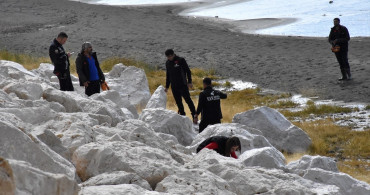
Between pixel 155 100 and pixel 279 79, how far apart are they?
34.7 feet

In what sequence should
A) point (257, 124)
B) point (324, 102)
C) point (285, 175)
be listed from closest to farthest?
point (285, 175)
point (257, 124)
point (324, 102)

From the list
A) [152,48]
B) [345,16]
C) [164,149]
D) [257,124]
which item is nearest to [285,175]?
[164,149]

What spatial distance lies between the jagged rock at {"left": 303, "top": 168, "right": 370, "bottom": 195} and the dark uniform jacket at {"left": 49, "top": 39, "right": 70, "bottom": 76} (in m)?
6.66

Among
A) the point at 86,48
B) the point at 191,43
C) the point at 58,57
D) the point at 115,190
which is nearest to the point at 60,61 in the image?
the point at 58,57

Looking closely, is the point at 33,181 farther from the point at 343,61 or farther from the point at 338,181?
the point at 343,61

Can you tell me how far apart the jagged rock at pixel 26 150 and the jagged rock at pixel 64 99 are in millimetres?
4447

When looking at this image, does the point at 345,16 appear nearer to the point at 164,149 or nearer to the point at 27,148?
the point at 164,149

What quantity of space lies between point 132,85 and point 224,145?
345 inches

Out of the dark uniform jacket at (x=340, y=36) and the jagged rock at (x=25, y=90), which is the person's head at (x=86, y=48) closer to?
the jagged rock at (x=25, y=90)

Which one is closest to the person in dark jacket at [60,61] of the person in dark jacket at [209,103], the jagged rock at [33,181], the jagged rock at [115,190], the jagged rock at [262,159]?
the person in dark jacket at [209,103]

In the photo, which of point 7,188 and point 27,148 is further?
point 27,148

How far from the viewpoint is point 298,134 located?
14.8 m

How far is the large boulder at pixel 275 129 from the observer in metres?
14.5

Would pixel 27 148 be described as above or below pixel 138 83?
above
